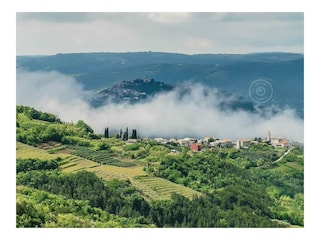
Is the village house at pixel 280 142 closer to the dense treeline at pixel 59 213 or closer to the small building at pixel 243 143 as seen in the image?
the small building at pixel 243 143

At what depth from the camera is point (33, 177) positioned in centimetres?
1044

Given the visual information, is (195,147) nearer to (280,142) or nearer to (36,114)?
(280,142)

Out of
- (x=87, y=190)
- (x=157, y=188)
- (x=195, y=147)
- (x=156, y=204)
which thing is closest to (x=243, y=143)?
(x=195, y=147)

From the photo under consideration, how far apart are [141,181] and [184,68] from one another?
1487 mm

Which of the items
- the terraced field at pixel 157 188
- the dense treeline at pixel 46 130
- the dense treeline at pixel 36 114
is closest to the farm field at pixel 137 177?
the terraced field at pixel 157 188

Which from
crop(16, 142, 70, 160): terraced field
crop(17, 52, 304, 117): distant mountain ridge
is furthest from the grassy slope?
crop(17, 52, 304, 117): distant mountain ridge

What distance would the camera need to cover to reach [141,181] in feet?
34.4

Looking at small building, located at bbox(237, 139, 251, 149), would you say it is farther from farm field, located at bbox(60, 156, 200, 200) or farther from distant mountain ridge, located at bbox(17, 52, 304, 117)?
farm field, located at bbox(60, 156, 200, 200)

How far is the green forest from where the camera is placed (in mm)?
10289

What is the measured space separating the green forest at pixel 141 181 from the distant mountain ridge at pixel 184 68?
0.60 meters

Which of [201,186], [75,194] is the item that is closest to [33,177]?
[75,194]

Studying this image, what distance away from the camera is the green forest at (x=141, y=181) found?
1029 centimetres

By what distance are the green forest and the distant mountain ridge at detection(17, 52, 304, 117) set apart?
0.60 m
